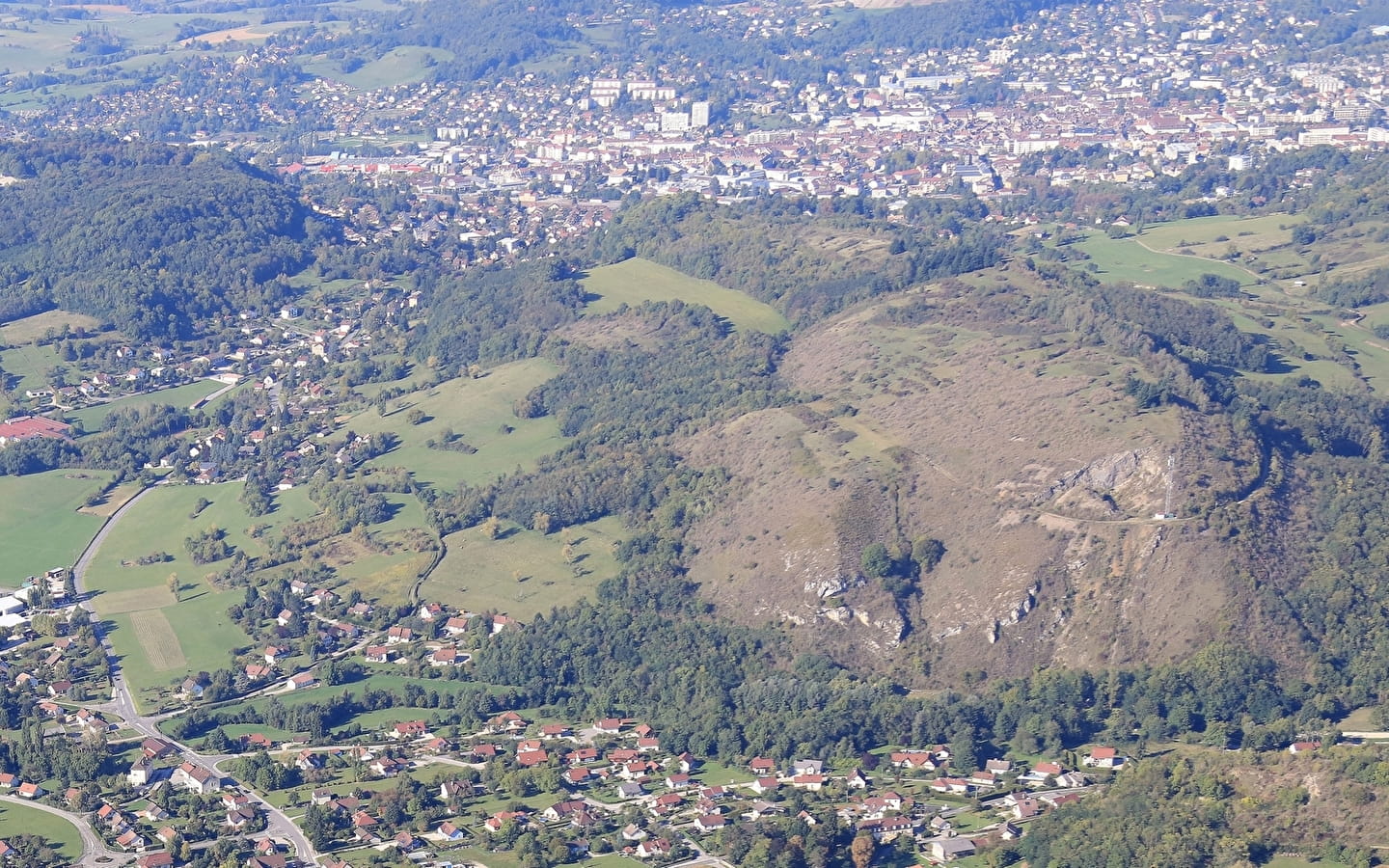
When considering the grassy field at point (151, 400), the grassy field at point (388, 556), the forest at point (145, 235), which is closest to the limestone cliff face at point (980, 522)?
the grassy field at point (388, 556)

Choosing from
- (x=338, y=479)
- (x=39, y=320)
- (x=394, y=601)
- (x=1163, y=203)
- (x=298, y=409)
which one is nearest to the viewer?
(x=394, y=601)

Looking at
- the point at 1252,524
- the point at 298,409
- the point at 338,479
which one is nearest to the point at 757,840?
the point at 1252,524

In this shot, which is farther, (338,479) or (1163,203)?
(1163,203)

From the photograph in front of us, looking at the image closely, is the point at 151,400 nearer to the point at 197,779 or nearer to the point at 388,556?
the point at 388,556

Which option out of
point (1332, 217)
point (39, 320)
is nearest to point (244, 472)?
point (39, 320)

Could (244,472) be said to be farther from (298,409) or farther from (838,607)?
(838,607)

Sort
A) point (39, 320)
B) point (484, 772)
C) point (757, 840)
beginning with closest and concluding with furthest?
point (757, 840) < point (484, 772) < point (39, 320)
